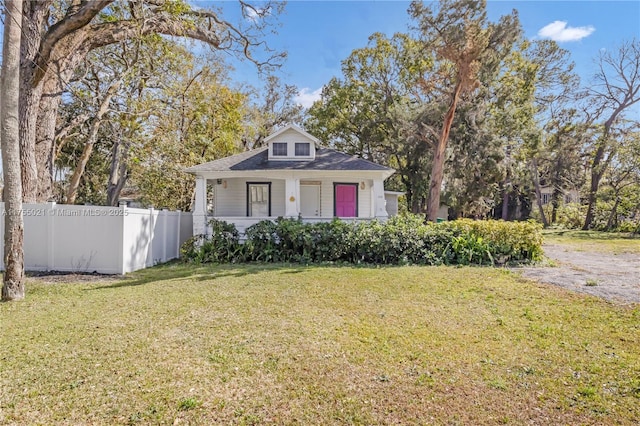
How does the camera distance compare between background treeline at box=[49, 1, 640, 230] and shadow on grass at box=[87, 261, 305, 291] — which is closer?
shadow on grass at box=[87, 261, 305, 291]

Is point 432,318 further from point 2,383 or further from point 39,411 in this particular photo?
point 2,383

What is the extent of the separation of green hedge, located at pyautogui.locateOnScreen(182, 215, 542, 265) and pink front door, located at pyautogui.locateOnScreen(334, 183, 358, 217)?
5213 millimetres

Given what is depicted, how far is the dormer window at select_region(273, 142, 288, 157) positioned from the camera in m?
14.7

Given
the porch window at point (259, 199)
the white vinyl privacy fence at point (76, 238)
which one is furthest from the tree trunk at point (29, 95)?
the porch window at point (259, 199)

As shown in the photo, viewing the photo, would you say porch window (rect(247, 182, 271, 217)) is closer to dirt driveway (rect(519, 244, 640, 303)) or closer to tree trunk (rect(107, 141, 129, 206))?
tree trunk (rect(107, 141, 129, 206))

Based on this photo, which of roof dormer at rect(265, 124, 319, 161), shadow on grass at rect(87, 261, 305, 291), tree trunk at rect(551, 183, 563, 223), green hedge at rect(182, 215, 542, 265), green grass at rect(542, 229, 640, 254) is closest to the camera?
shadow on grass at rect(87, 261, 305, 291)

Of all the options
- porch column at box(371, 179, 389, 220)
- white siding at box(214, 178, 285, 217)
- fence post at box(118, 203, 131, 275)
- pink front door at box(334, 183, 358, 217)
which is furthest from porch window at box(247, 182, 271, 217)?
fence post at box(118, 203, 131, 275)

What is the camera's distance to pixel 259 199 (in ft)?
51.9

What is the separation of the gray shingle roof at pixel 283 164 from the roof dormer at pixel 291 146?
31 cm

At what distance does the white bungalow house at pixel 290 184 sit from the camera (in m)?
13.0

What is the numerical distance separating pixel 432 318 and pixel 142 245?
25.6ft

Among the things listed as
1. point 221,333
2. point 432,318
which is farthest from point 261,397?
point 432,318

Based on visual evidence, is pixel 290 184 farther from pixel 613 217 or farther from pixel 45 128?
pixel 613 217

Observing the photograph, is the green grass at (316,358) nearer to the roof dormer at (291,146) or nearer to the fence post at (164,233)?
the fence post at (164,233)
